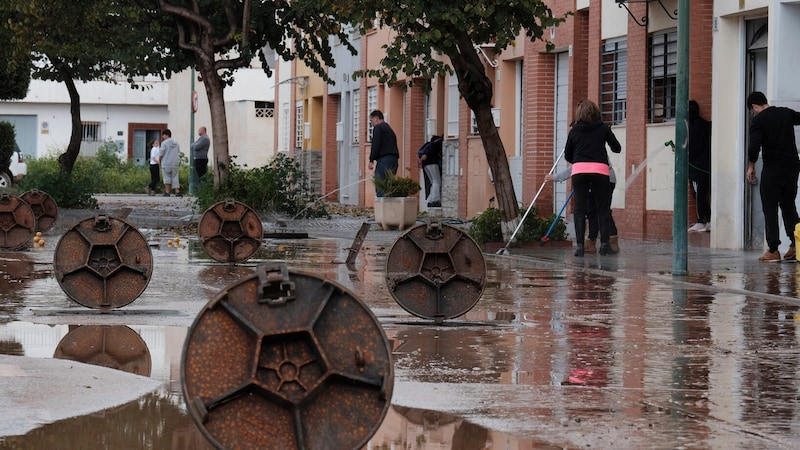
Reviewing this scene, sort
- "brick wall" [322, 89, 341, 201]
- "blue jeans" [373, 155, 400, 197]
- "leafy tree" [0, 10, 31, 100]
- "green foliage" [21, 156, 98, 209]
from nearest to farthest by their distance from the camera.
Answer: "blue jeans" [373, 155, 400, 197], "leafy tree" [0, 10, 31, 100], "green foliage" [21, 156, 98, 209], "brick wall" [322, 89, 341, 201]

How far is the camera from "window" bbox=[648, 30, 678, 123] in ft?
77.4

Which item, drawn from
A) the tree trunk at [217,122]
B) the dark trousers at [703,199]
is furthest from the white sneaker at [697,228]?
the tree trunk at [217,122]

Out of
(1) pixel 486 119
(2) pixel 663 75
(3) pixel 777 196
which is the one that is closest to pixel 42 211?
(1) pixel 486 119

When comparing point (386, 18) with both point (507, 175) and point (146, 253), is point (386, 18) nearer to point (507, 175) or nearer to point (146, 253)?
point (507, 175)

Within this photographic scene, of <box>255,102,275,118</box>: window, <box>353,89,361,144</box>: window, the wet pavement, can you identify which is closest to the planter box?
the wet pavement

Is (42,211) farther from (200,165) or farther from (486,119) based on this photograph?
(200,165)

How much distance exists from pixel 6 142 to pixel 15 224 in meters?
17.9

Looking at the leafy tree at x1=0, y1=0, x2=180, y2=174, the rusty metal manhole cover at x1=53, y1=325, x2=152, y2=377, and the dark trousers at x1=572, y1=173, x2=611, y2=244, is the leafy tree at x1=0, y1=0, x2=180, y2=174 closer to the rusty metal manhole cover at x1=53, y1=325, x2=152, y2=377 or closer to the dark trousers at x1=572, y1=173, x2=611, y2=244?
the dark trousers at x1=572, y1=173, x2=611, y2=244

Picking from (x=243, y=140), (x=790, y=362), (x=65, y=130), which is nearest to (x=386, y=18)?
(x=790, y=362)

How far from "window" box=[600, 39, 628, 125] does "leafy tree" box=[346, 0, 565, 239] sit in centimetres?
392

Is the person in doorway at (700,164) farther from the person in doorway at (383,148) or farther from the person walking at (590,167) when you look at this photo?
the person in doorway at (383,148)

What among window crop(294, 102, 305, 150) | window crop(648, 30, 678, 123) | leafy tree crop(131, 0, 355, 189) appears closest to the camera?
window crop(648, 30, 678, 123)

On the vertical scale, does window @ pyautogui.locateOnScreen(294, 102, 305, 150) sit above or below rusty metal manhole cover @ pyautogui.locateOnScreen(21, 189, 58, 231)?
above

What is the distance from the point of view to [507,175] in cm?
2197
